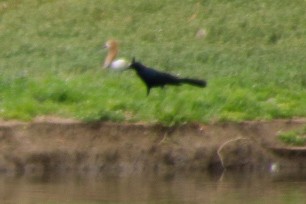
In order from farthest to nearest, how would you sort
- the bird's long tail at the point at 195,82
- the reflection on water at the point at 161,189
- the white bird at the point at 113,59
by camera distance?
1. the white bird at the point at 113,59
2. the bird's long tail at the point at 195,82
3. the reflection on water at the point at 161,189

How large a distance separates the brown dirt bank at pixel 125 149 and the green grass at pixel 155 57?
0.19m

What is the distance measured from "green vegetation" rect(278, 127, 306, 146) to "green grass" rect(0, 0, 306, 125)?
0.42 metres

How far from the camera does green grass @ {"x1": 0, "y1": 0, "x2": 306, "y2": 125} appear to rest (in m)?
14.8

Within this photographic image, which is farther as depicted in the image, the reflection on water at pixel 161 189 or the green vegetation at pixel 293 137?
the green vegetation at pixel 293 137

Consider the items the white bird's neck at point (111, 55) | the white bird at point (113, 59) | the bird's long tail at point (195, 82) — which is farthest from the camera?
the white bird's neck at point (111, 55)

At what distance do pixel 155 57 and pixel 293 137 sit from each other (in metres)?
3.11

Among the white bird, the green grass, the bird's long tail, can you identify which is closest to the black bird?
the bird's long tail

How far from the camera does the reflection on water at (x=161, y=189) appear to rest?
12227 mm

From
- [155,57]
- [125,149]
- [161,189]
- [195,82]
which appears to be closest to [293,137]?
[195,82]

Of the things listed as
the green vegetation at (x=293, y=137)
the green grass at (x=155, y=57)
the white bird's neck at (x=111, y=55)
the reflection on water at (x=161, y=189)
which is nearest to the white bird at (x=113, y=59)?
the white bird's neck at (x=111, y=55)

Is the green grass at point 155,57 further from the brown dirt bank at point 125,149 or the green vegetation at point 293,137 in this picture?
the green vegetation at point 293,137

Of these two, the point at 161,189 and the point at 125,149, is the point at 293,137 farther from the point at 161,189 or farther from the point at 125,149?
the point at 161,189

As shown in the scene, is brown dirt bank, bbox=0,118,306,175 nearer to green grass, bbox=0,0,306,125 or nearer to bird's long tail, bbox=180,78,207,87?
green grass, bbox=0,0,306,125

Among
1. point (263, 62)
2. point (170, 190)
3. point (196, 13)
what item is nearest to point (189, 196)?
point (170, 190)
